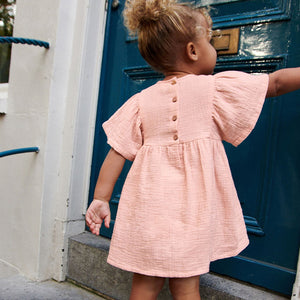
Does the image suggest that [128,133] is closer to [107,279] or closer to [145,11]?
[145,11]

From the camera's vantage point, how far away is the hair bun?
110 centimetres

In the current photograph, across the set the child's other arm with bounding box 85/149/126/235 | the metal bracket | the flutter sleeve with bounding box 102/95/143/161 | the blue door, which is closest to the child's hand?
the child's other arm with bounding box 85/149/126/235

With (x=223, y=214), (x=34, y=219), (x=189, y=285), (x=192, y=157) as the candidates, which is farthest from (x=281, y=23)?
(x=34, y=219)

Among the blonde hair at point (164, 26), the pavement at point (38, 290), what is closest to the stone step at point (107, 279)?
the pavement at point (38, 290)

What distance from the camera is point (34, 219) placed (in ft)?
6.29

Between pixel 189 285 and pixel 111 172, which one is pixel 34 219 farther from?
pixel 189 285

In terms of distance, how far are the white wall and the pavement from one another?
0.17 ft

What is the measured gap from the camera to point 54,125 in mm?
1882

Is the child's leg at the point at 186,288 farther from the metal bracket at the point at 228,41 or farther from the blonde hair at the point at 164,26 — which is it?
the metal bracket at the point at 228,41

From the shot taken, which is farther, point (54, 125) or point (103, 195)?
point (54, 125)

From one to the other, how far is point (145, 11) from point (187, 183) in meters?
0.63

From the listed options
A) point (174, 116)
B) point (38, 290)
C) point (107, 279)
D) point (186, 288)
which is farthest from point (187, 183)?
point (38, 290)

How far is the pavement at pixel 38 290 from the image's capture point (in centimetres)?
173

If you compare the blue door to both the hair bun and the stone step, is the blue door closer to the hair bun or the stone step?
the stone step
